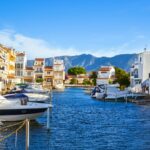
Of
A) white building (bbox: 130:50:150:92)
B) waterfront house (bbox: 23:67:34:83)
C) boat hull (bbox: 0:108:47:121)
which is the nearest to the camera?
boat hull (bbox: 0:108:47:121)

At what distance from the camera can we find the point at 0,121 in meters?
37.4

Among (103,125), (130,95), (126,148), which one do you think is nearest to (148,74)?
(130,95)

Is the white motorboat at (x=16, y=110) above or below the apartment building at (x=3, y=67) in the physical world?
below

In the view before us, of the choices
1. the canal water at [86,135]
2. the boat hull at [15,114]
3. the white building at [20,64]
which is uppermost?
the white building at [20,64]

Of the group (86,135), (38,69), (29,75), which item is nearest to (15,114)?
(86,135)

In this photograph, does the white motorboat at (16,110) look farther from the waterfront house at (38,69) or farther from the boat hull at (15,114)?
the waterfront house at (38,69)

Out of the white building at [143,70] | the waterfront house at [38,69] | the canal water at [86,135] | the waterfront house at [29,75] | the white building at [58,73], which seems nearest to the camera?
the canal water at [86,135]

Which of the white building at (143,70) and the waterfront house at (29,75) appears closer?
the white building at (143,70)

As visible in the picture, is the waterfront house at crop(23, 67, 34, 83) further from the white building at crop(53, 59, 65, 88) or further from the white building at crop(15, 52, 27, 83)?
the white building at crop(53, 59, 65, 88)

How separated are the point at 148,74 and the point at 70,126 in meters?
60.9

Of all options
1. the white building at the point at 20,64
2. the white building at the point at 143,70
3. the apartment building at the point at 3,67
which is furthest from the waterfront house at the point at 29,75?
the white building at the point at 143,70

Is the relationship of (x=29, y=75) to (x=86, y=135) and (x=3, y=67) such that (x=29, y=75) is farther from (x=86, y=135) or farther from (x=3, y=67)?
(x=86, y=135)

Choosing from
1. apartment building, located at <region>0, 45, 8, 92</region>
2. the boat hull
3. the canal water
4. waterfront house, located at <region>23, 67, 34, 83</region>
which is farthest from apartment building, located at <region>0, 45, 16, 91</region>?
the boat hull

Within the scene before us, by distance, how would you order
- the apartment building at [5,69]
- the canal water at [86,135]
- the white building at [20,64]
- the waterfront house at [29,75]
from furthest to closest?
the waterfront house at [29,75] → the white building at [20,64] → the apartment building at [5,69] → the canal water at [86,135]
